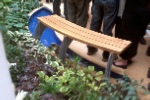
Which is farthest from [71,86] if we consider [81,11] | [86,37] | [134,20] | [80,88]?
[81,11]

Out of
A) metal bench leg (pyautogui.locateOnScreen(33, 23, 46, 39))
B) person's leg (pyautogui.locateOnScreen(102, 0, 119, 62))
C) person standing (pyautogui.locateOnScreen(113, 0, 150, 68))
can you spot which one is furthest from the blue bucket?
person standing (pyautogui.locateOnScreen(113, 0, 150, 68))

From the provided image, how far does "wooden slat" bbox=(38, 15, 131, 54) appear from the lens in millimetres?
2547

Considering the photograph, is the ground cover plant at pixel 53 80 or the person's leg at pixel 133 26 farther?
the person's leg at pixel 133 26

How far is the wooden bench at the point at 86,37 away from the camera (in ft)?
8.36

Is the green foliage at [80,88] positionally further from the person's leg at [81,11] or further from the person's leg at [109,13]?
the person's leg at [81,11]

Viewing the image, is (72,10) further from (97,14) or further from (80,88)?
(80,88)

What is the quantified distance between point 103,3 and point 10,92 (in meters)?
2.32

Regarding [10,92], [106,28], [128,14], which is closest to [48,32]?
[106,28]

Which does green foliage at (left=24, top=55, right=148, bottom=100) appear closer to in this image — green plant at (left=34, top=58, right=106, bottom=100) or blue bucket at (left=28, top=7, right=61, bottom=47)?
green plant at (left=34, top=58, right=106, bottom=100)

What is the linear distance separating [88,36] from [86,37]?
4 cm

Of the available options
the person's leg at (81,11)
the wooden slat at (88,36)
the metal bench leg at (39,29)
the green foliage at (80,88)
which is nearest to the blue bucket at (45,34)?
the metal bench leg at (39,29)

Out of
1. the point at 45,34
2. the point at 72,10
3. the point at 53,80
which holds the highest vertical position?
the point at 72,10

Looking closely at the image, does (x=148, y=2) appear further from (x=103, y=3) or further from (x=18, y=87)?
(x=18, y=87)

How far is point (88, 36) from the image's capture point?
9.16ft
